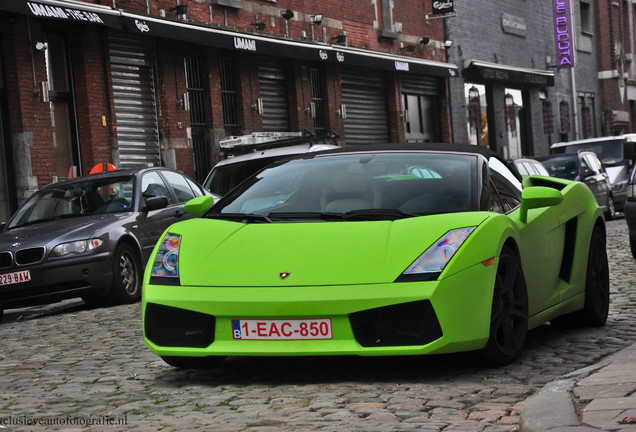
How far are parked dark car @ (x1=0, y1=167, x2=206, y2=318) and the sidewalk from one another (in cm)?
723

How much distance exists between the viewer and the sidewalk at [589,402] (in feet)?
15.2

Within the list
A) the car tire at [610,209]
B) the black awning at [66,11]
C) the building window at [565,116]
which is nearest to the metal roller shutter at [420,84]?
the car tire at [610,209]

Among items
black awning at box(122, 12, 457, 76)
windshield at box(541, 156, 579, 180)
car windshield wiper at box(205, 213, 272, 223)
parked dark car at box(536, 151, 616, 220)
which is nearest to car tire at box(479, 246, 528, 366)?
car windshield wiper at box(205, 213, 272, 223)

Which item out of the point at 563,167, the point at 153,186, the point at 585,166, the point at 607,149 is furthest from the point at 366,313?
the point at 607,149

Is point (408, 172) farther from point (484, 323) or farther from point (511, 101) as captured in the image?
point (511, 101)

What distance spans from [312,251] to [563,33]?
137 ft

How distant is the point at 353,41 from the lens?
104 feet

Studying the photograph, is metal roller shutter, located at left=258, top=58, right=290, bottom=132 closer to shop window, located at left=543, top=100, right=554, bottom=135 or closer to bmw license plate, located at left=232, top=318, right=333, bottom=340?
shop window, located at left=543, top=100, right=554, bottom=135

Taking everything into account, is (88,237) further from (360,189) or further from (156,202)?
(360,189)

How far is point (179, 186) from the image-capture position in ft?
49.0

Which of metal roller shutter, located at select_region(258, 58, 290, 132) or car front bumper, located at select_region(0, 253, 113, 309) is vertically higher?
metal roller shutter, located at select_region(258, 58, 290, 132)

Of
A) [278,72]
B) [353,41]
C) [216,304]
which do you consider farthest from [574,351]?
[353,41]

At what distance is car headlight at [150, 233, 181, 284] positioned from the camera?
21.7ft

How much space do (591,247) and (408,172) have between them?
1.77 m
